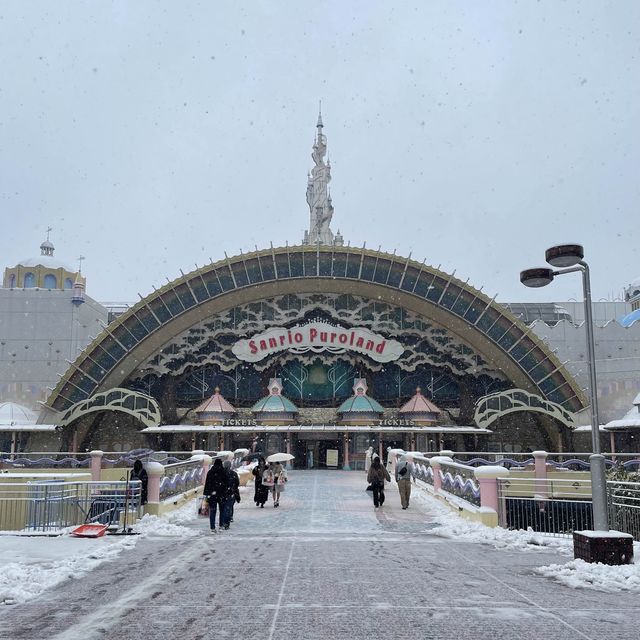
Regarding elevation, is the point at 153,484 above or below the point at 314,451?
above

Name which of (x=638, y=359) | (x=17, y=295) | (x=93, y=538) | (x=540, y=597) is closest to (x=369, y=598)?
Answer: (x=540, y=597)

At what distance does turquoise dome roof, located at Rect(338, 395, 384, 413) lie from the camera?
158ft

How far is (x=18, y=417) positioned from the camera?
5194 centimetres

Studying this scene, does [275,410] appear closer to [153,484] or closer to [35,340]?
[35,340]

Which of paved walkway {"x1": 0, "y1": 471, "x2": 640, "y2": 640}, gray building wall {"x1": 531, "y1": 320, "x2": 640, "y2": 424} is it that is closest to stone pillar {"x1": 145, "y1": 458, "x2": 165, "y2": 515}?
paved walkway {"x1": 0, "y1": 471, "x2": 640, "y2": 640}

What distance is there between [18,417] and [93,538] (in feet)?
133

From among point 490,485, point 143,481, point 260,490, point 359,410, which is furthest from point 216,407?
point 490,485

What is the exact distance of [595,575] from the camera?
11.1m

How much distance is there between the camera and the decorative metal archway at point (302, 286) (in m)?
50.0

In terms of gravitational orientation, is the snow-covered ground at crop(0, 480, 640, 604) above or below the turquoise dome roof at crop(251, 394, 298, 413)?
below

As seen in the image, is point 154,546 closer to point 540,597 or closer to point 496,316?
point 540,597

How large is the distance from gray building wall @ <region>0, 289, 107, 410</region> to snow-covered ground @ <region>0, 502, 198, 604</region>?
4093 centimetres

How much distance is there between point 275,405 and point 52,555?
1409 inches

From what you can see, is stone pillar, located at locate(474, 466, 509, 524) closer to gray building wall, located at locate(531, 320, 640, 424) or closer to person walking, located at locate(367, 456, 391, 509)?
person walking, located at locate(367, 456, 391, 509)
